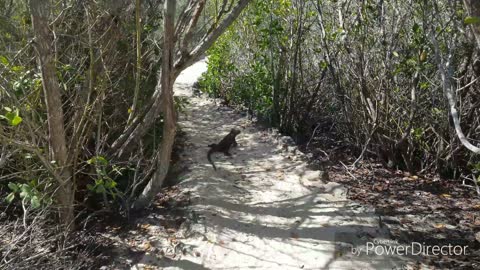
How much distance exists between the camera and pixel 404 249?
4.14 m

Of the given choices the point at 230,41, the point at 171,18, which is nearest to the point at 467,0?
the point at 171,18

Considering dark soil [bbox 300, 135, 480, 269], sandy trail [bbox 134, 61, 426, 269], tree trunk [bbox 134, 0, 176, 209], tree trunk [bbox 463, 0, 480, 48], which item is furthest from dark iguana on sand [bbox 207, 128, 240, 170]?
tree trunk [bbox 463, 0, 480, 48]

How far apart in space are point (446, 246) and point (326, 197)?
139 cm

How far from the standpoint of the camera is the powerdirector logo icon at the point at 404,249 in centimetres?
409

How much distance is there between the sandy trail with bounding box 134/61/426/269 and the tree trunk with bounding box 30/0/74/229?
942 millimetres

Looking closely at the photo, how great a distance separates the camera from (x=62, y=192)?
4.24 meters

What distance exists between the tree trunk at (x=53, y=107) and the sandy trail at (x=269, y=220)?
3.09 ft

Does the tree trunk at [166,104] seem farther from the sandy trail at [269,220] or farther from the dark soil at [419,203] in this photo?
the dark soil at [419,203]

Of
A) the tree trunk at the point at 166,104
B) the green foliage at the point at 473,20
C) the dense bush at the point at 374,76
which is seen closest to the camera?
the green foliage at the point at 473,20

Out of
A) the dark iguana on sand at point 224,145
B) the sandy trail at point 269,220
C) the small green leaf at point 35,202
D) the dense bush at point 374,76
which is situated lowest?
the sandy trail at point 269,220

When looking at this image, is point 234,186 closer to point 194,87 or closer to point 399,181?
point 399,181

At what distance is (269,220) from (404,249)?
53.0 inches

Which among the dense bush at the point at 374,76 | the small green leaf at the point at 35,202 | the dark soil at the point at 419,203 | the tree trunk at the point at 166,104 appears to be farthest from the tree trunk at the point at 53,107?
the dense bush at the point at 374,76

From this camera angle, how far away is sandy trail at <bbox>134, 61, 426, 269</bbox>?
13.3 feet
